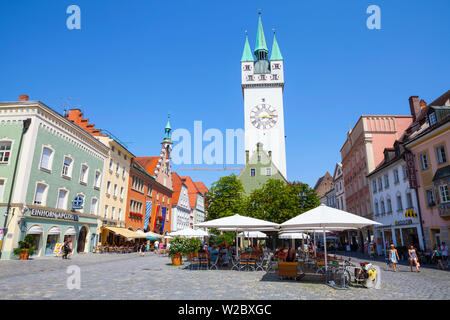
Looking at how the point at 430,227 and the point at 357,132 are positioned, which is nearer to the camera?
the point at 430,227

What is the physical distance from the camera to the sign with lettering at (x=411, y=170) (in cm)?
2502

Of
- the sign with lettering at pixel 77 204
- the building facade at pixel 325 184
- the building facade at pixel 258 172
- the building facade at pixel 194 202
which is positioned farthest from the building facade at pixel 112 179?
the building facade at pixel 325 184

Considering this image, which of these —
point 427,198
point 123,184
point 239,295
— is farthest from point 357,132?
point 239,295

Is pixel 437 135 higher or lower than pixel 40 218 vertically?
higher

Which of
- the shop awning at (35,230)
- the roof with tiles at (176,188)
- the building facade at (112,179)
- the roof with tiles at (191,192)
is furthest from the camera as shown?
the roof with tiles at (191,192)

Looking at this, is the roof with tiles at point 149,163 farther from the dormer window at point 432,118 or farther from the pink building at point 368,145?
the dormer window at point 432,118

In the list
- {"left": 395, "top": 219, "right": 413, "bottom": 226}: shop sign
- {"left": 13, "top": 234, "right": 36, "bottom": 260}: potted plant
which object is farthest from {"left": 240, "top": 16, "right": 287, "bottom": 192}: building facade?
{"left": 13, "top": 234, "right": 36, "bottom": 260}: potted plant

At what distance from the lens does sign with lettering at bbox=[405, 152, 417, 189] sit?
2502cm

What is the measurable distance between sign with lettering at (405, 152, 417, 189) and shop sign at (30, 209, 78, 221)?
29613 millimetres

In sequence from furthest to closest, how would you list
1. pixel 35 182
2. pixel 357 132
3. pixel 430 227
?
pixel 357 132
pixel 430 227
pixel 35 182

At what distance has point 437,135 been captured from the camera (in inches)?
864

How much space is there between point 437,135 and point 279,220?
54.7ft

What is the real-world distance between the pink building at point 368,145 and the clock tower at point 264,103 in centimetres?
2176
